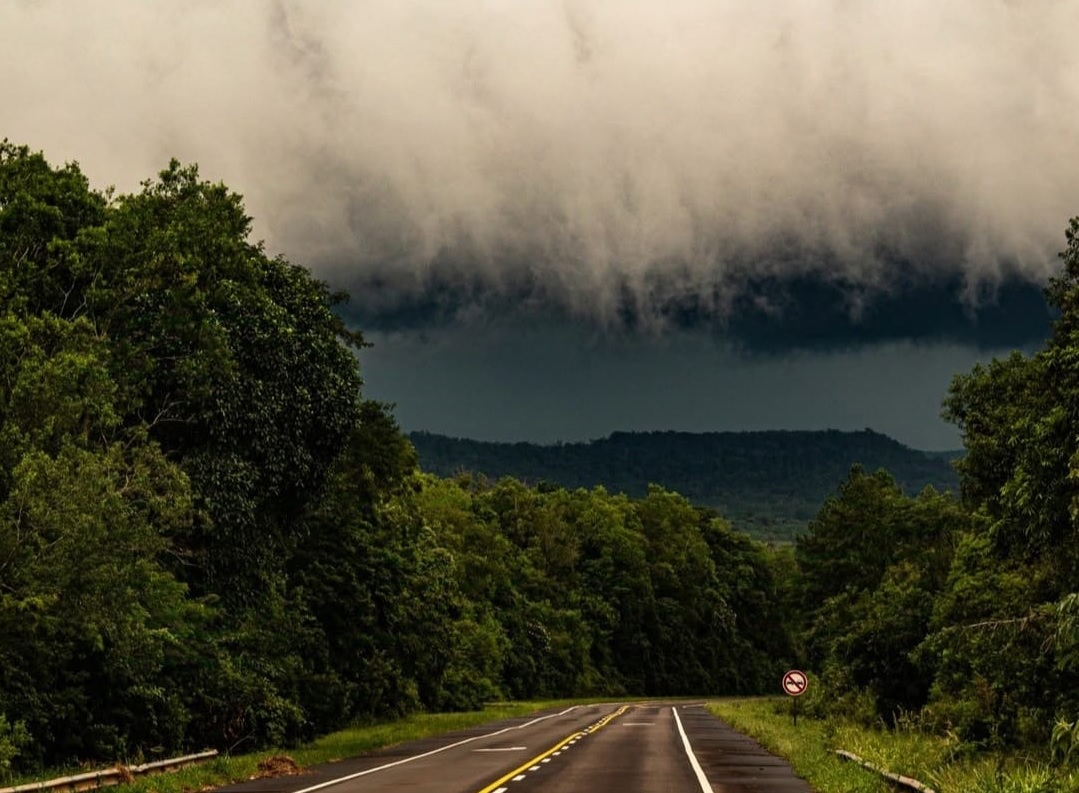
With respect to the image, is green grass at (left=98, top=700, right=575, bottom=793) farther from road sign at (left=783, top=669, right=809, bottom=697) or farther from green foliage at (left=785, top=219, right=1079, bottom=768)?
green foliage at (left=785, top=219, right=1079, bottom=768)

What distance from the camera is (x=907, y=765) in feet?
67.1

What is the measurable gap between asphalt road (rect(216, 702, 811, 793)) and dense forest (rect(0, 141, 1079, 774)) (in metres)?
3.64

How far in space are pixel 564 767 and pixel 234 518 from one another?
10010 mm

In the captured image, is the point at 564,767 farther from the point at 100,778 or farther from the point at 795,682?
the point at 795,682

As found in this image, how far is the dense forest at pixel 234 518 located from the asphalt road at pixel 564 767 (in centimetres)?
364

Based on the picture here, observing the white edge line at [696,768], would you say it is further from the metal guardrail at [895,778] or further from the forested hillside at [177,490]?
the forested hillside at [177,490]

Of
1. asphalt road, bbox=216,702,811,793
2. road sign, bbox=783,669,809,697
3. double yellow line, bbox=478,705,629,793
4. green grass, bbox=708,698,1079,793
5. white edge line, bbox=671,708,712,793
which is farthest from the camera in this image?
road sign, bbox=783,669,809,697

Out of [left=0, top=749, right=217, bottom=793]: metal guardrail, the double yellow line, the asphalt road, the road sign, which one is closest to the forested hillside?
[left=0, top=749, right=217, bottom=793]: metal guardrail

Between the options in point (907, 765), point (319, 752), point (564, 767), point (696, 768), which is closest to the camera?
point (907, 765)

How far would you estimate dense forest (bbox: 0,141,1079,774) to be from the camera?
21.7 meters

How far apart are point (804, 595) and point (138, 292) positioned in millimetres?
66432

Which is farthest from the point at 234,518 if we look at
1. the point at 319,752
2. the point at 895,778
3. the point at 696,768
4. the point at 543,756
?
the point at 895,778

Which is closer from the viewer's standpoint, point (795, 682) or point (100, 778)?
point (100, 778)

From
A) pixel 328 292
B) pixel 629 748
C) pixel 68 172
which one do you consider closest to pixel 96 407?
pixel 68 172
